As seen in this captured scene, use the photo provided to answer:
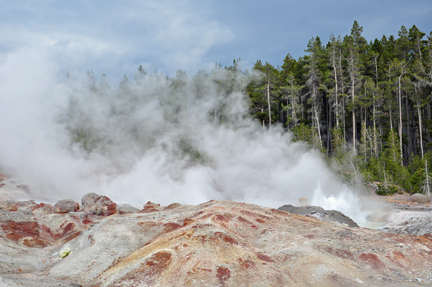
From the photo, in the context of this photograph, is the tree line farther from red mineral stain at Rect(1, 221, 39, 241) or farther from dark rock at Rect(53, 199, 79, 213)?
red mineral stain at Rect(1, 221, 39, 241)

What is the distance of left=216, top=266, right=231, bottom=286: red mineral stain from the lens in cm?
979

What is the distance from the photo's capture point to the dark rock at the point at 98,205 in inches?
845

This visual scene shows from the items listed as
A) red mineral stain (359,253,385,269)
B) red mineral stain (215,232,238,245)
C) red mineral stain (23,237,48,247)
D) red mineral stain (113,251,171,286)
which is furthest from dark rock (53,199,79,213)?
red mineral stain (359,253,385,269)

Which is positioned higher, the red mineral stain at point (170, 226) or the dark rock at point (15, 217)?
the dark rock at point (15, 217)

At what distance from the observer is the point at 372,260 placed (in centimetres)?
1103

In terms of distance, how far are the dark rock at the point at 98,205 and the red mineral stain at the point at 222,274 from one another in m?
13.5

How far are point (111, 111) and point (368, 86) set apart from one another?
115ft

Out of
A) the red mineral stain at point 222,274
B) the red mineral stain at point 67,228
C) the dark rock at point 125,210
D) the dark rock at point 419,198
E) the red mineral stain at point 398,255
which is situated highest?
the red mineral stain at point 222,274

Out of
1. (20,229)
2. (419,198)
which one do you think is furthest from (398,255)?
(419,198)

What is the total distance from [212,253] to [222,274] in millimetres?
1287

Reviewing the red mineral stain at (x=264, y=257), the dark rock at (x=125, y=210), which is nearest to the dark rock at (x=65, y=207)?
the dark rock at (x=125, y=210)

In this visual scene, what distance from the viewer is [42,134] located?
31.3 metres

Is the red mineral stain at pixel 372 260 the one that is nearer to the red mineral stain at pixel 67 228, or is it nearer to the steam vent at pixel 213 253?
the steam vent at pixel 213 253

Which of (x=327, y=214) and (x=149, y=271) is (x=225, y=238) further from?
(x=327, y=214)
